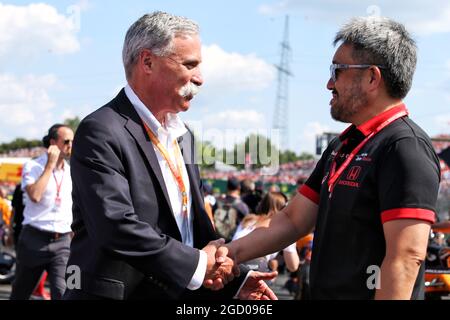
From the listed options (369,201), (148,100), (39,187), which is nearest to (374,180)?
(369,201)

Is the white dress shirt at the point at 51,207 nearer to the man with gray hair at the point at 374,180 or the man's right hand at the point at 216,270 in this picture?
the man's right hand at the point at 216,270

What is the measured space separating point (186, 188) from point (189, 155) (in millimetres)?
265

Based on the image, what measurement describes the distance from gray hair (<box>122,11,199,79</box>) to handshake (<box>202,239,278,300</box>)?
97 centimetres

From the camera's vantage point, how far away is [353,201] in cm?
315

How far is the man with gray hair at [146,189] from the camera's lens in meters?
3.26

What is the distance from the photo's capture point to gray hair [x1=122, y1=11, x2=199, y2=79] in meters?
3.57

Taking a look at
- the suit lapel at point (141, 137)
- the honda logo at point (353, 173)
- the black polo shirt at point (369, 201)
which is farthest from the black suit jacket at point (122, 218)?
the honda logo at point (353, 173)

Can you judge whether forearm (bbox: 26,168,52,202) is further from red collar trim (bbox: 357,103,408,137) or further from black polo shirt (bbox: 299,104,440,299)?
red collar trim (bbox: 357,103,408,137)

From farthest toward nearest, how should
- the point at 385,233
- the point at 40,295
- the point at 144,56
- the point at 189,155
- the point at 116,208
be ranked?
the point at 40,295
the point at 189,155
the point at 144,56
the point at 116,208
the point at 385,233

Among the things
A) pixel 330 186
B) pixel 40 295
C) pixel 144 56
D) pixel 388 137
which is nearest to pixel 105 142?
pixel 144 56

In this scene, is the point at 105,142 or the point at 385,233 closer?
the point at 385,233

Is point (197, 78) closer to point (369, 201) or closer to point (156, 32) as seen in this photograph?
point (156, 32)

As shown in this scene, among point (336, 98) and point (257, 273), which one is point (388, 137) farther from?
point (257, 273)

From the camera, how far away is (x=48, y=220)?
7633 millimetres
